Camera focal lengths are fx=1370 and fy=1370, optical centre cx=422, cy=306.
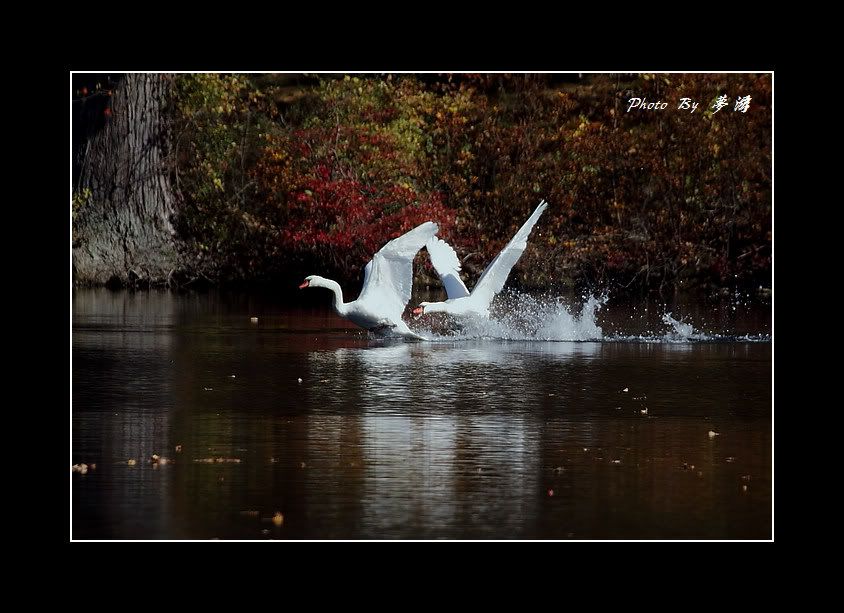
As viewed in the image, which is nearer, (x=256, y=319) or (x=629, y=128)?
(x=256, y=319)

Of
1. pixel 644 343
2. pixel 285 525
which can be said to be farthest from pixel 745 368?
pixel 285 525

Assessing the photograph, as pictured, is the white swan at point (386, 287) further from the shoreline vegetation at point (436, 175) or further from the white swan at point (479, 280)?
the shoreline vegetation at point (436, 175)

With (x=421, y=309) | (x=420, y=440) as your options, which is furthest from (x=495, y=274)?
(x=420, y=440)

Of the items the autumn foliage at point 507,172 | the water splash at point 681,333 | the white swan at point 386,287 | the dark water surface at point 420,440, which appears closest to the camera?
the dark water surface at point 420,440

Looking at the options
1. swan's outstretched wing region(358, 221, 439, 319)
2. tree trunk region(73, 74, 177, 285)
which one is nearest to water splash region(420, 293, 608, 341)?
swan's outstretched wing region(358, 221, 439, 319)

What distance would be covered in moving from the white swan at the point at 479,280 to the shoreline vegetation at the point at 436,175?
9.47 meters

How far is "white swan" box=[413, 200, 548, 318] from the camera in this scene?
1664 centimetres

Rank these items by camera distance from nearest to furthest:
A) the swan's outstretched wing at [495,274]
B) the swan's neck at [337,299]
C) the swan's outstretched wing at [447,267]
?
the swan's outstretched wing at [495,274], the swan's neck at [337,299], the swan's outstretched wing at [447,267]

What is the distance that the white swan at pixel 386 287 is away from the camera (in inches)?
651

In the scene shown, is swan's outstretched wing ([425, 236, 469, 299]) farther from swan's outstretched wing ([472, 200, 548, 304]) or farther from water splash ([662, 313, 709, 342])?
water splash ([662, 313, 709, 342])

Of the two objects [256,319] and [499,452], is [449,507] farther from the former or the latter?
[256,319]

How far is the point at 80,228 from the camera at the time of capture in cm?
2831

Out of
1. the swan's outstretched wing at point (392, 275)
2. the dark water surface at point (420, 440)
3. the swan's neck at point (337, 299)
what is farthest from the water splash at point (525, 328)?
the swan's neck at point (337, 299)

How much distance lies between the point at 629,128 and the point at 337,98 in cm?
602
